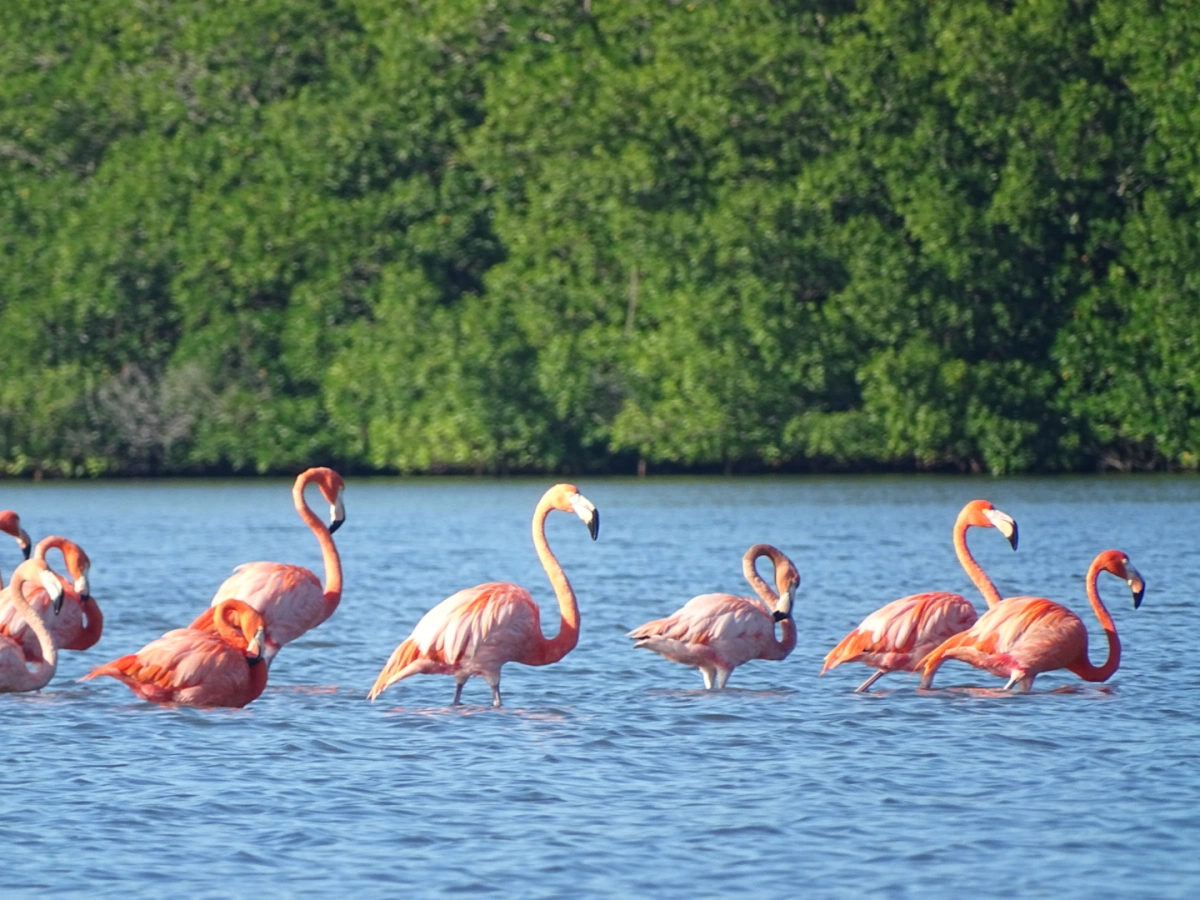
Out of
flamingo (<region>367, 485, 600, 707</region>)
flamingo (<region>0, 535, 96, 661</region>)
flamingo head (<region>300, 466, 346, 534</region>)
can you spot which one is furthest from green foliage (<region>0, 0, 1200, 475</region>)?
flamingo (<region>367, 485, 600, 707</region>)

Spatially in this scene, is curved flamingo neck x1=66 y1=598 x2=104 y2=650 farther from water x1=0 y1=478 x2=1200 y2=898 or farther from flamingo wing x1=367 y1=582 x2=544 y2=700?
flamingo wing x1=367 y1=582 x2=544 y2=700

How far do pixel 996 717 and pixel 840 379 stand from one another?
98.5 ft

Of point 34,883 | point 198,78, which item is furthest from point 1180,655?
point 198,78

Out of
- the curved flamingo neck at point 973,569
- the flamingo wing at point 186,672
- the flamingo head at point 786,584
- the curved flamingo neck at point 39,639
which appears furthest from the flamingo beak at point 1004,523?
the curved flamingo neck at point 39,639

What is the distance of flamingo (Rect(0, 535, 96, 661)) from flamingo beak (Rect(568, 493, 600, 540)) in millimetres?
2885

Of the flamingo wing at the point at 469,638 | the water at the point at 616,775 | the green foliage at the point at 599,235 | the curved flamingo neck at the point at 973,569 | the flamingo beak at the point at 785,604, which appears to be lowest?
the water at the point at 616,775

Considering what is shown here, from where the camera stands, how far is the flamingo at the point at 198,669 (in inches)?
426

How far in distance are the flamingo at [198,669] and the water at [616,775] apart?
0.14 meters

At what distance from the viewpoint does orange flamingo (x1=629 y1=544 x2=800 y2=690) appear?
11.4 meters

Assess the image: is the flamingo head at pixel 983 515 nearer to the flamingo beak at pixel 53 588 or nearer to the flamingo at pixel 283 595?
the flamingo at pixel 283 595

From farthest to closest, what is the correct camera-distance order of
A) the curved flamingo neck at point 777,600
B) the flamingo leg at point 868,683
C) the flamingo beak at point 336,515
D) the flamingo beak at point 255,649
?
the flamingo beak at point 336,515 → the curved flamingo neck at point 777,600 → the flamingo leg at point 868,683 → the flamingo beak at point 255,649

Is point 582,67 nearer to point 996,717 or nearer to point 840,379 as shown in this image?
point 840,379

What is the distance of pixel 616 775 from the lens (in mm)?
9211

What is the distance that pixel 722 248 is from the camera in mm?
39781
